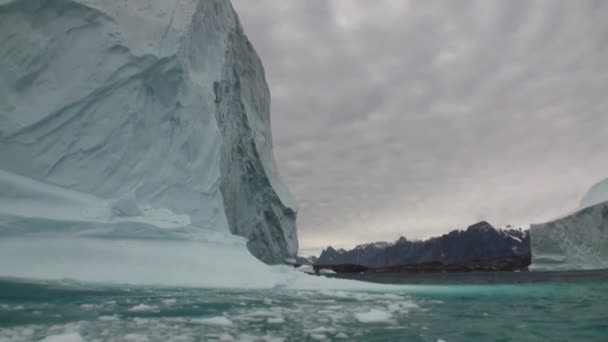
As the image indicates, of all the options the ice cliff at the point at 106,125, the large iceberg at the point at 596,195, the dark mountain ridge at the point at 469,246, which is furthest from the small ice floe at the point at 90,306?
the dark mountain ridge at the point at 469,246

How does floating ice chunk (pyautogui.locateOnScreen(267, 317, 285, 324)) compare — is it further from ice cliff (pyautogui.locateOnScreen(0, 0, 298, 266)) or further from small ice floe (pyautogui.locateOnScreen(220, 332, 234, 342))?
ice cliff (pyautogui.locateOnScreen(0, 0, 298, 266))

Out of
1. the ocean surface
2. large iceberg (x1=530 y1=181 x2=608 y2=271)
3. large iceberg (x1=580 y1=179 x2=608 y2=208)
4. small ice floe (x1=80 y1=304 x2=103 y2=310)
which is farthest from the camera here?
large iceberg (x1=580 y1=179 x2=608 y2=208)

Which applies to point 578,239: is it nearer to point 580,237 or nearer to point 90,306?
point 580,237

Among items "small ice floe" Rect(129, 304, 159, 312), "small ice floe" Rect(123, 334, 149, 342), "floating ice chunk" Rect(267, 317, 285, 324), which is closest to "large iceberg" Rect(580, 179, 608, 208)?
"floating ice chunk" Rect(267, 317, 285, 324)

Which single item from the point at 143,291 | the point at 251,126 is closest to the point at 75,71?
the point at 143,291

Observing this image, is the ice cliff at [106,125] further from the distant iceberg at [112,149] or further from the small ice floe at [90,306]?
the small ice floe at [90,306]

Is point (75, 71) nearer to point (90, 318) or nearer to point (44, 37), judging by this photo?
point (44, 37)
